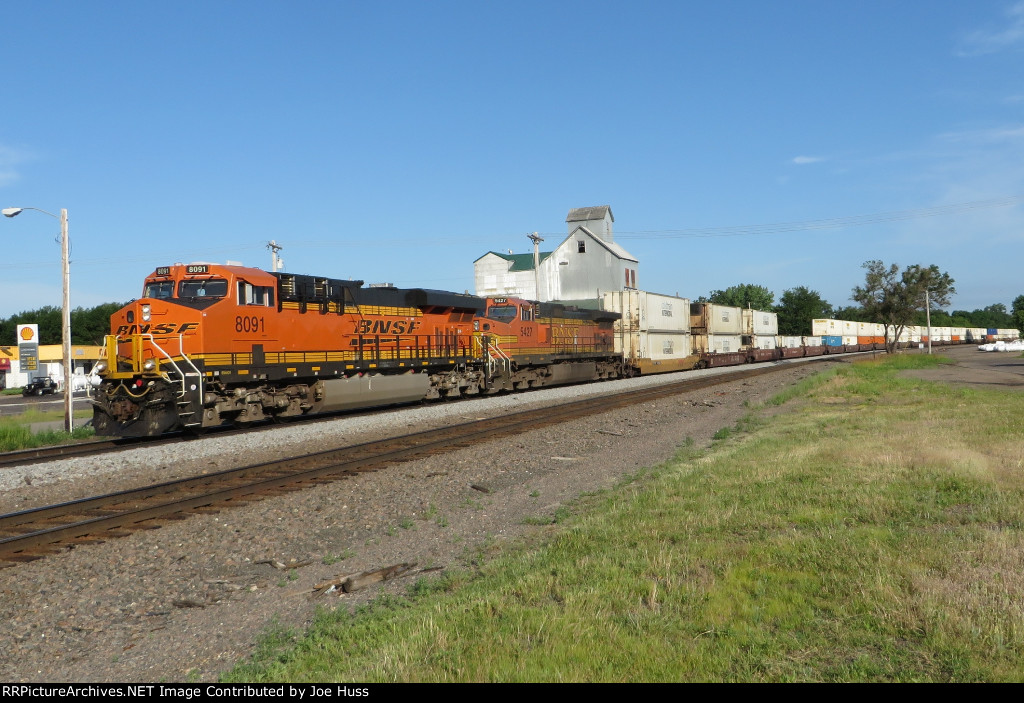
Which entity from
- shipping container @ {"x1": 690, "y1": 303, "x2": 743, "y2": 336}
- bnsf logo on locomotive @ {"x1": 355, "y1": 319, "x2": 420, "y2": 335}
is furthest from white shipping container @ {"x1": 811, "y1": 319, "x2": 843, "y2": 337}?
bnsf logo on locomotive @ {"x1": 355, "y1": 319, "x2": 420, "y2": 335}

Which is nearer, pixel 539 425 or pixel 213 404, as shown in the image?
pixel 213 404

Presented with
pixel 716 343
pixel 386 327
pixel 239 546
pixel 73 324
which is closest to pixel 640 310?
pixel 716 343

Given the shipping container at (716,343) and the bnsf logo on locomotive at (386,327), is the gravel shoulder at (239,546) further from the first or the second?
the shipping container at (716,343)

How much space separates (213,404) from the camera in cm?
1653

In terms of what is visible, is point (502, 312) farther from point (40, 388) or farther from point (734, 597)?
point (40, 388)

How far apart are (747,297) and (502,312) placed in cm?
10990

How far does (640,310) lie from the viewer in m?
40.1

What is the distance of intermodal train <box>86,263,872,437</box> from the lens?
15.7 m

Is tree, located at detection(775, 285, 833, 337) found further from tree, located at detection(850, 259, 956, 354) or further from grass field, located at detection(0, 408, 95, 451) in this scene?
grass field, located at detection(0, 408, 95, 451)

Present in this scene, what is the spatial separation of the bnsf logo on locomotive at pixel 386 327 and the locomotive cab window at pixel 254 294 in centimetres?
365

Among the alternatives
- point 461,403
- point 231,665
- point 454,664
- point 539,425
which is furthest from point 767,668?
point 461,403

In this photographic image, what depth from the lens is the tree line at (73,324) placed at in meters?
92.1
